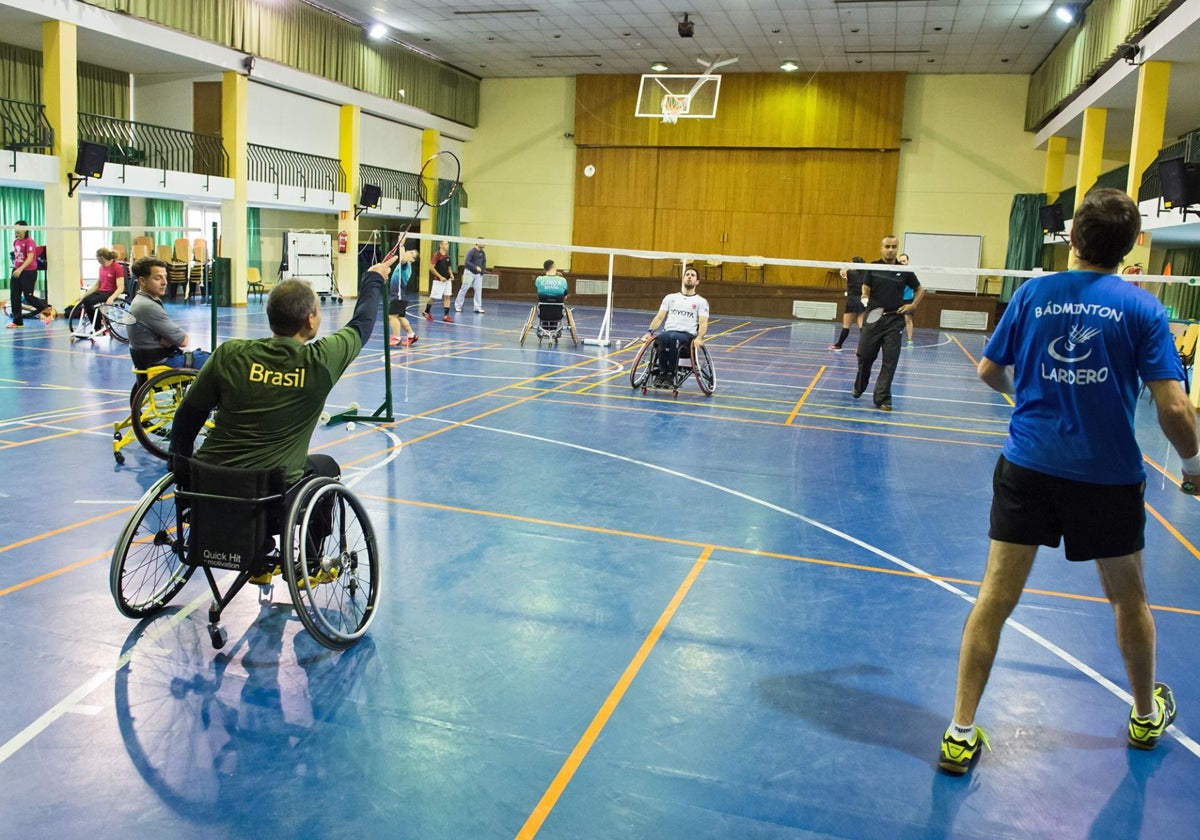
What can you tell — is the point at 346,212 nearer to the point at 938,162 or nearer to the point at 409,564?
the point at 938,162

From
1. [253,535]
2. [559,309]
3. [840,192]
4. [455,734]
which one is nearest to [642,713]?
[455,734]

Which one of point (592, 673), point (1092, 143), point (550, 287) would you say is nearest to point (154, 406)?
Result: point (592, 673)

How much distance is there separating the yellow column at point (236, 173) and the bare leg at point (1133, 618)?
65.3ft

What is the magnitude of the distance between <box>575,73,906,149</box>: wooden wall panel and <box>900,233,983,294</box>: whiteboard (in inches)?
110

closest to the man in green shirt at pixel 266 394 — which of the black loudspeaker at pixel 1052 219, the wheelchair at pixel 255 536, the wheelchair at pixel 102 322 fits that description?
the wheelchair at pixel 255 536

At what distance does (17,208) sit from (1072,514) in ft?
74.7

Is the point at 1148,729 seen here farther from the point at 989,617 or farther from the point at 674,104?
the point at 674,104

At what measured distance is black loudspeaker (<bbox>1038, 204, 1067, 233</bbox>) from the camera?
19.3 metres

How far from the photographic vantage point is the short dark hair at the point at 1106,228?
2.60 m

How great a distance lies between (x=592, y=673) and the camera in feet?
11.0

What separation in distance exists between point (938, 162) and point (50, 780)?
1078 inches

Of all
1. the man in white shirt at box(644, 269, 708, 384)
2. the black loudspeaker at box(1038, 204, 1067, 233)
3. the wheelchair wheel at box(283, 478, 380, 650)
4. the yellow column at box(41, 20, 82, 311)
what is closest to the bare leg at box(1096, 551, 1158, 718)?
the wheelchair wheel at box(283, 478, 380, 650)

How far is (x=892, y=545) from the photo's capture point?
16.6ft

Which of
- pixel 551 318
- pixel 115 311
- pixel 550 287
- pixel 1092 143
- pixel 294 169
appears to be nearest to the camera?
pixel 115 311
